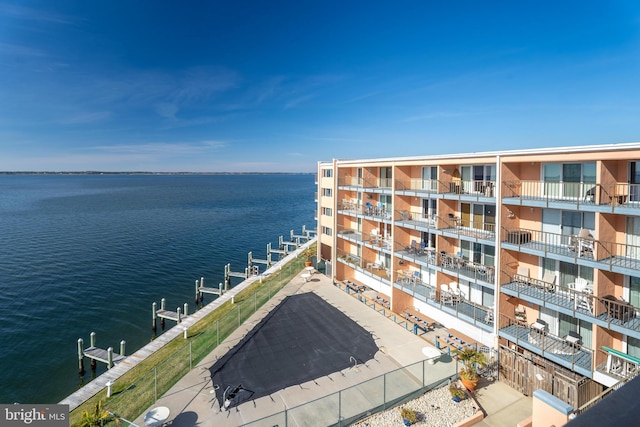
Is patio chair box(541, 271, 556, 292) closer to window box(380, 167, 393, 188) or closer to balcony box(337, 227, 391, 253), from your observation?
balcony box(337, 227, 391, 253)

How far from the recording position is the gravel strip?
1652cm

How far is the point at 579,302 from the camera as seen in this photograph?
18297 mm

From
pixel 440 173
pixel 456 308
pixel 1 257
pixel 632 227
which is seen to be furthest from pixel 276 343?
pixel 1 257

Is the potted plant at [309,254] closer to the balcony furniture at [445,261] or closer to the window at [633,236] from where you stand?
the balcony furniture at [445,261]

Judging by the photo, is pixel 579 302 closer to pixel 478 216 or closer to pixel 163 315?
pixel 478 216

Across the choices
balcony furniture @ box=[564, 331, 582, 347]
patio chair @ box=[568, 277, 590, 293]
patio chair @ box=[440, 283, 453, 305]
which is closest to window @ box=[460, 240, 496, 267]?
patio chair @ box=[440, 283, 453, 305]

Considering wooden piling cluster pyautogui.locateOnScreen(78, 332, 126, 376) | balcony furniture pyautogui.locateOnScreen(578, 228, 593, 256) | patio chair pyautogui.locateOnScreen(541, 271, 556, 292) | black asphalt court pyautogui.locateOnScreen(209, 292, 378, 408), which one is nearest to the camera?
balcony furniture pyautogui.locateOnScreen(578, 228, 593, 256)

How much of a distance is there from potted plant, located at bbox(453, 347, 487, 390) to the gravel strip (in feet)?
2.81

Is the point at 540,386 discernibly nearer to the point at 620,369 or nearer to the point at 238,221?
the point at 620,369

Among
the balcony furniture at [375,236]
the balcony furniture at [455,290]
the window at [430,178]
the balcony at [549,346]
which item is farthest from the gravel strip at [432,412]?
the balcony furniture at [375,236]

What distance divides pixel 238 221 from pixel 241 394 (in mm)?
77271

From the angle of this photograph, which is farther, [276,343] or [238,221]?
[238,221]

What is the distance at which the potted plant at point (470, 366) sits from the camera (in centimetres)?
1861

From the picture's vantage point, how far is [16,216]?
9275 centimetres
